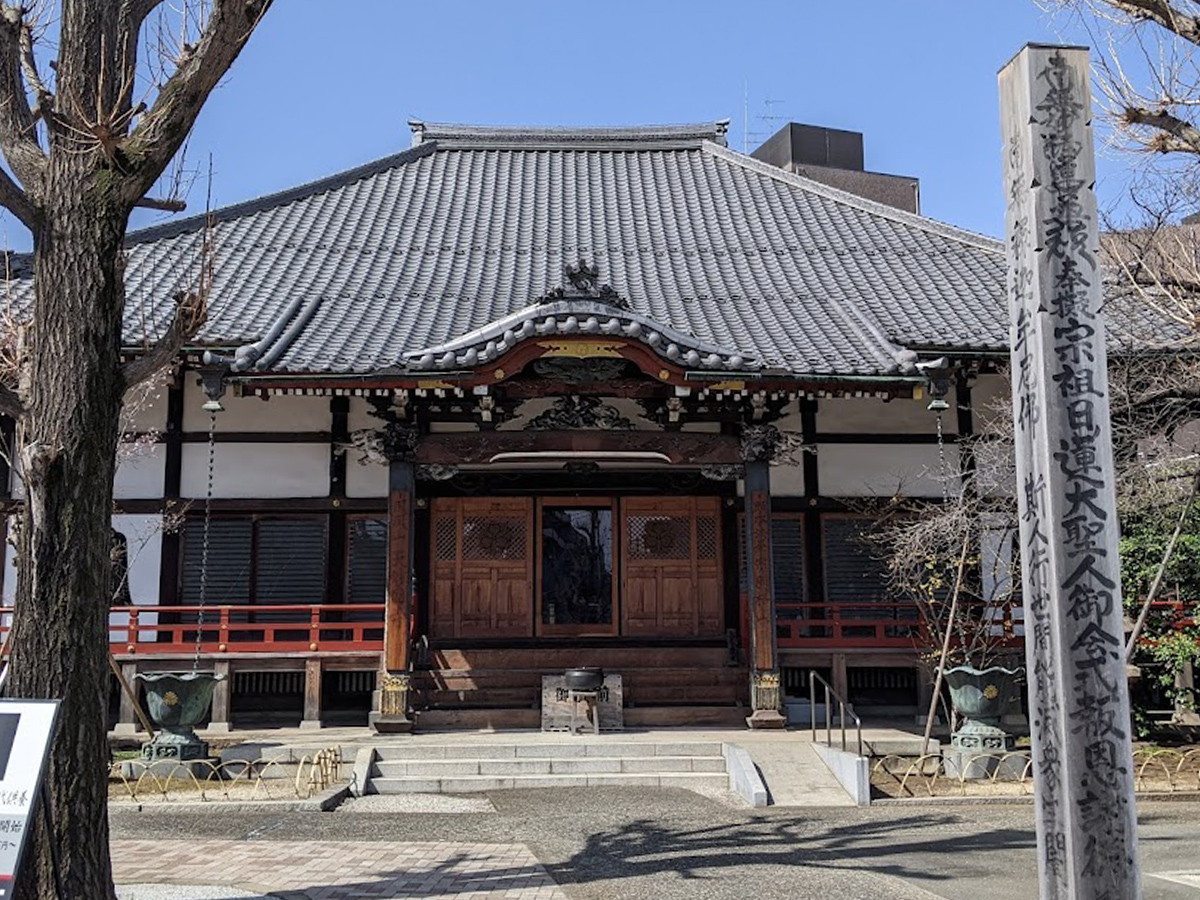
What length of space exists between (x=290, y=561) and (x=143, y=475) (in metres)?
2.14

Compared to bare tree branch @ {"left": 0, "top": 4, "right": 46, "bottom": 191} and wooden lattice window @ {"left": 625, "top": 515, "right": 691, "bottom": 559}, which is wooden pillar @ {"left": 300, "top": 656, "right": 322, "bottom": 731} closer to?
wooden lattice window @ {"left": 625, "top": 515, "right": 691, "bottom": 559}

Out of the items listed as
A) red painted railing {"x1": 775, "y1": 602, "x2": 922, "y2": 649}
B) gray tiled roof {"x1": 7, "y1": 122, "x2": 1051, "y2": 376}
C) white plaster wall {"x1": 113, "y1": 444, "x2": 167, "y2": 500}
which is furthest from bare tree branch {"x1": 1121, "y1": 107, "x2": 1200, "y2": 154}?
white plaster wall {"x1": 113, "y1": 444, "x2": 167, "y2": 500}

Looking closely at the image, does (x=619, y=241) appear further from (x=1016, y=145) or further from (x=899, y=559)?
(x=1016, y=145)

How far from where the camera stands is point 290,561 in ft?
44.9

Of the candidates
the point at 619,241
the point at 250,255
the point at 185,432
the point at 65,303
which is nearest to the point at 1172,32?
the point at 65,303

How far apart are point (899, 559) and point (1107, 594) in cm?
823

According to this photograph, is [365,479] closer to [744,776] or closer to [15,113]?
[744,776]

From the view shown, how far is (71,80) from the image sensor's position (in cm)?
578

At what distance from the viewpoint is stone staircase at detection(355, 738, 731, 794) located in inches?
410

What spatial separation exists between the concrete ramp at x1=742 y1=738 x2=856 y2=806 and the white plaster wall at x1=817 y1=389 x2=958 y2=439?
4.53 meters

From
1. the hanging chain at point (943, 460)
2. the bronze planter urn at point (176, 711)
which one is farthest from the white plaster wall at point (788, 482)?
the bronze planter urn at point (176, 711)

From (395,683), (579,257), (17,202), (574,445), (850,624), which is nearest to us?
(17,202)

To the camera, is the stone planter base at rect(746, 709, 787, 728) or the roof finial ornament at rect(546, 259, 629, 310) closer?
the stone planter base at rect(746, 709, 787, 728)

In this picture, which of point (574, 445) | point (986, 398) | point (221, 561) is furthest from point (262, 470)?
point (986, 398)
